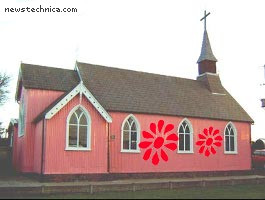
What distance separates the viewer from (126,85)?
99.9 ft

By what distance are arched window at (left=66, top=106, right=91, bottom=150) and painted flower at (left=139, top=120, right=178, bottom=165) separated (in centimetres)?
488

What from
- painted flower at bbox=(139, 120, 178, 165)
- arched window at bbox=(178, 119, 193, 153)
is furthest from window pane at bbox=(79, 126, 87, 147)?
arched window at bbox=(178, 119, 193, 153)

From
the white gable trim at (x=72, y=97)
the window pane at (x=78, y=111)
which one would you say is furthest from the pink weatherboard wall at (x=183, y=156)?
the window pane at (x=78, y=111)

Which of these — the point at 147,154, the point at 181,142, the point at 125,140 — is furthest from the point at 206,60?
the point at 125,140

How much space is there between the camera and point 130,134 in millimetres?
27734

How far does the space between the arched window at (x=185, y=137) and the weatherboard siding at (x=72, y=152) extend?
23.7 feet

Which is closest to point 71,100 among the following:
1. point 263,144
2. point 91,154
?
point 91,154

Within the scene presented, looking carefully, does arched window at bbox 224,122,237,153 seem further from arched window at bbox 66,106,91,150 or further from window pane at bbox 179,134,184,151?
arched window at bbox 66,106,91,150

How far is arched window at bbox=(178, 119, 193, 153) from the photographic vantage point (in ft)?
98.6

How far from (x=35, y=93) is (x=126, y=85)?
7.52 m

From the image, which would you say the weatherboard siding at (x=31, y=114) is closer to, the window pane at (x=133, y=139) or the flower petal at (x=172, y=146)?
the window pane at (x=133, y=139)

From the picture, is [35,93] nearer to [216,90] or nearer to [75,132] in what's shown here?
[75,132]

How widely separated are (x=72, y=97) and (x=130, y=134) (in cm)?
584

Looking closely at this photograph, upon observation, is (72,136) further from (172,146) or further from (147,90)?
(147,90)
